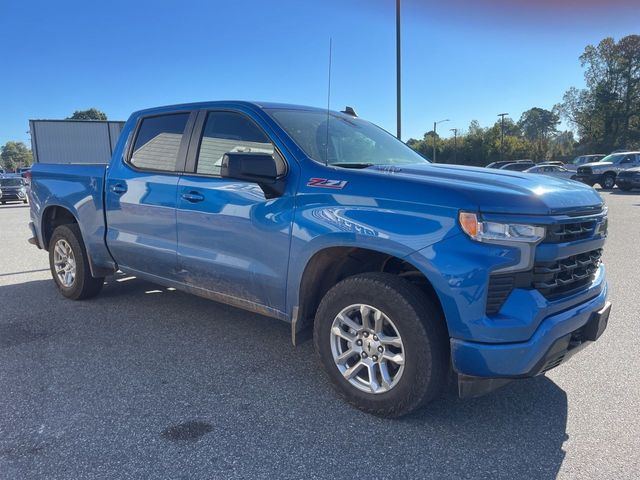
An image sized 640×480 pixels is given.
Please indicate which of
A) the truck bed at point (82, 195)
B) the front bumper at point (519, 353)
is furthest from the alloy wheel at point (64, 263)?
the front bumper at point (519, 353)

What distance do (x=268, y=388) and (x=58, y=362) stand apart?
1.72 metres

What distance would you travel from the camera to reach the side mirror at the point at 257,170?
3223 mm

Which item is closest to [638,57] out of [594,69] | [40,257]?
[594,69]

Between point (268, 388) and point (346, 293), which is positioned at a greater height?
point (346, 293)

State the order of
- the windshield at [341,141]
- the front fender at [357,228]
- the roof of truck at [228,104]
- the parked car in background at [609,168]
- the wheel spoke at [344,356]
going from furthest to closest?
the parked car in background at [609,168], the roof of truck at [228,104], the windshield at [341,141], the wheel spoke at [344,356], the front fender at [357,228]

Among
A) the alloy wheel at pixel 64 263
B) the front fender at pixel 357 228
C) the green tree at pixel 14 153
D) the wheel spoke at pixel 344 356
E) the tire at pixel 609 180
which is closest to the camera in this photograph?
the front fender at pixel 357 228

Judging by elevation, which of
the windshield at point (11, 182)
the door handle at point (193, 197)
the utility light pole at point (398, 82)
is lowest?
the windshield at point (11, 182)

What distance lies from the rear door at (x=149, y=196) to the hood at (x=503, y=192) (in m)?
1.82

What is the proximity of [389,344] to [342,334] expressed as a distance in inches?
12.6

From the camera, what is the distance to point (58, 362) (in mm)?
3900

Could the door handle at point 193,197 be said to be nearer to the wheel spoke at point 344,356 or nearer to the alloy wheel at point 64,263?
the wheel spoke at point 344,356

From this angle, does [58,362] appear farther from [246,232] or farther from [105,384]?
[246,232]

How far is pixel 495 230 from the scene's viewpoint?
8.54ft

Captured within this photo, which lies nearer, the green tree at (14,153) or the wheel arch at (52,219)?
the wheel arch at (52,219)
